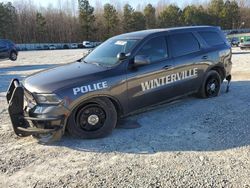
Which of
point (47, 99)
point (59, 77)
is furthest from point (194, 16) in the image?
point (47, 99)

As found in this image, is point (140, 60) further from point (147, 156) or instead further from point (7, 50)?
point (7, 50)

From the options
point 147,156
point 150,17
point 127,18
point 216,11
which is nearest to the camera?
point 147,156

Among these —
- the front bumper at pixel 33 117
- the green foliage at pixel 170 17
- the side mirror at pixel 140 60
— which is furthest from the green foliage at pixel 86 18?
the front bumper at pixel 33 117

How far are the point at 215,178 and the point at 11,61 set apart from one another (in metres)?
21.0

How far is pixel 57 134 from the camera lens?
A: 4.73 meters

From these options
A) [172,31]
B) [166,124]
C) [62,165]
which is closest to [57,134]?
[62,165]

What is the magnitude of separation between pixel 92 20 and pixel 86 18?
1561 mm

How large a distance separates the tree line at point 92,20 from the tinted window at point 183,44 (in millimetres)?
69102

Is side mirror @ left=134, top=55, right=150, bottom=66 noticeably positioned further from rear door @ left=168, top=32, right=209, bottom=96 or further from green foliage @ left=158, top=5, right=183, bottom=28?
green foliage @ left=158, top=5, right=183, bottom=28

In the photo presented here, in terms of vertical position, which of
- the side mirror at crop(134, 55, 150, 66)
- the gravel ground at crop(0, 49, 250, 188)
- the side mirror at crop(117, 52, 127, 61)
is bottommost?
the gravel ground at crop(0, 49, 250, 188)

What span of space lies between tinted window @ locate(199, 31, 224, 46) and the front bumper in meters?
4.04

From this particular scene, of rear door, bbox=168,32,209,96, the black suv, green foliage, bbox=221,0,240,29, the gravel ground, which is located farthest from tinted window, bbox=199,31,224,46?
green foliage, bbox=221,0,240,29

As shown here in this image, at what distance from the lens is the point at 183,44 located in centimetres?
655

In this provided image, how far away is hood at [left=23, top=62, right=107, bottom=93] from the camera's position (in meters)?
4.79
